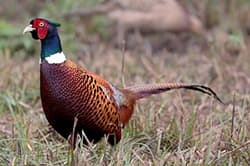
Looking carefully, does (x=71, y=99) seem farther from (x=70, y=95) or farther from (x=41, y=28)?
(x=41, y=28)

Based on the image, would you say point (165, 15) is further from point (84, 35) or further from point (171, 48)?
point (84, 35)

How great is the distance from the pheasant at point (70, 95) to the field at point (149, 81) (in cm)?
11

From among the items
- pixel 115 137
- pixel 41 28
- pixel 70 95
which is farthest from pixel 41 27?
pixel 115 137

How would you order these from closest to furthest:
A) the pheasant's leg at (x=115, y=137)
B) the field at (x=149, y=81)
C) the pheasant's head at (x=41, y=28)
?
the field at (x=149, y=81)
the pheasant's head at (x=41, y=28)
the pheasant's leg at (x=115, y=137)

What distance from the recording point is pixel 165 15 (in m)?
7.80

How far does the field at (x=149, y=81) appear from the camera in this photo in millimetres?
3725

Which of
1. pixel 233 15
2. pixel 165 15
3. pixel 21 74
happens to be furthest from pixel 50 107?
pixel 233 15

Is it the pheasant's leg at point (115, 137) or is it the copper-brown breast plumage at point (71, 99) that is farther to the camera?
the pheasant's leg at point (115, 137)

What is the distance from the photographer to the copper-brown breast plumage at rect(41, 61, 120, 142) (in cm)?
381

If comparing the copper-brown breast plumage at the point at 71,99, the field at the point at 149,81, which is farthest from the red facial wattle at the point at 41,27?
the field at the point at 149,81

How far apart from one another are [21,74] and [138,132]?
1.77m

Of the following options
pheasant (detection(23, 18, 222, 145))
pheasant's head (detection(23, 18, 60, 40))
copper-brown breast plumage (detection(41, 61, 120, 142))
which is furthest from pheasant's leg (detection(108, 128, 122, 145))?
pheasant's head (detection(23, 18, 60, 40))

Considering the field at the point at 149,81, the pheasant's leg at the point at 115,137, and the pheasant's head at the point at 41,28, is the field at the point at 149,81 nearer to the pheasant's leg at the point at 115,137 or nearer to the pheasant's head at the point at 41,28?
the pheasant's leg at the point at 115,137

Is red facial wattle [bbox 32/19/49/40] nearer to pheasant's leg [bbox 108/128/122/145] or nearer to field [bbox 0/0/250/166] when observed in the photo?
field [bbox 0/0/250/166]
